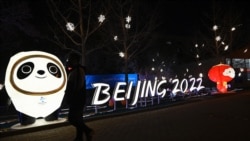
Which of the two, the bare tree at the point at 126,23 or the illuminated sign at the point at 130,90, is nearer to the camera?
the illuminated sign at the point at 130,90

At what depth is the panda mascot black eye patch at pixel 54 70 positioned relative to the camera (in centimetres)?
1086

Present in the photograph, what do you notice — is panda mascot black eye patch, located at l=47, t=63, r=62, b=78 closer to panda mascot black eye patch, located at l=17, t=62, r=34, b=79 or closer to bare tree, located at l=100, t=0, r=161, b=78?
panda mascot black eye patch, located at l=17, t=62, r=34, b=79

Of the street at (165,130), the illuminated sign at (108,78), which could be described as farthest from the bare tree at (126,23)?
the street at (165,130)

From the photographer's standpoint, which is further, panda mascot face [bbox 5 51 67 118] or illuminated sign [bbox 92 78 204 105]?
illuminated sign [bbox 92 78 204 105]

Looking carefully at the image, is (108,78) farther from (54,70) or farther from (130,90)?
(54,70)

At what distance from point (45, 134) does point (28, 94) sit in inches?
59.3

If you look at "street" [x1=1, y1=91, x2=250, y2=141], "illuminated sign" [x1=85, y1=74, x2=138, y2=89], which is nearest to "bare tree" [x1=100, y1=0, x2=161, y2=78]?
"illuminated sign" [x1=85, y1=74, x2=138, y2=89]

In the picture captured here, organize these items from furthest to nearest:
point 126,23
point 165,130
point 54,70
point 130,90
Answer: point 126,23 → point 130,90 → point 54,70 → point 165,130

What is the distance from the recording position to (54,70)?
11.0m

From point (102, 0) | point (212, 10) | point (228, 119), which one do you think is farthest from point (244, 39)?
point (228, 119)

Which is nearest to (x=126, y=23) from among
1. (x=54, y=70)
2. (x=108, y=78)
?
(x=108, y=78)

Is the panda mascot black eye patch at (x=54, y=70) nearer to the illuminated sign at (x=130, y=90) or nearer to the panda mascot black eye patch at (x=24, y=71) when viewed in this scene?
the panda mascot black eye patch at (x=24, y=71)

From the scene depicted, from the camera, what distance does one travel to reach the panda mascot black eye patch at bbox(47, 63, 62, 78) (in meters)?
10.9

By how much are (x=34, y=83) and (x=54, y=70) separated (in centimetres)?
87
